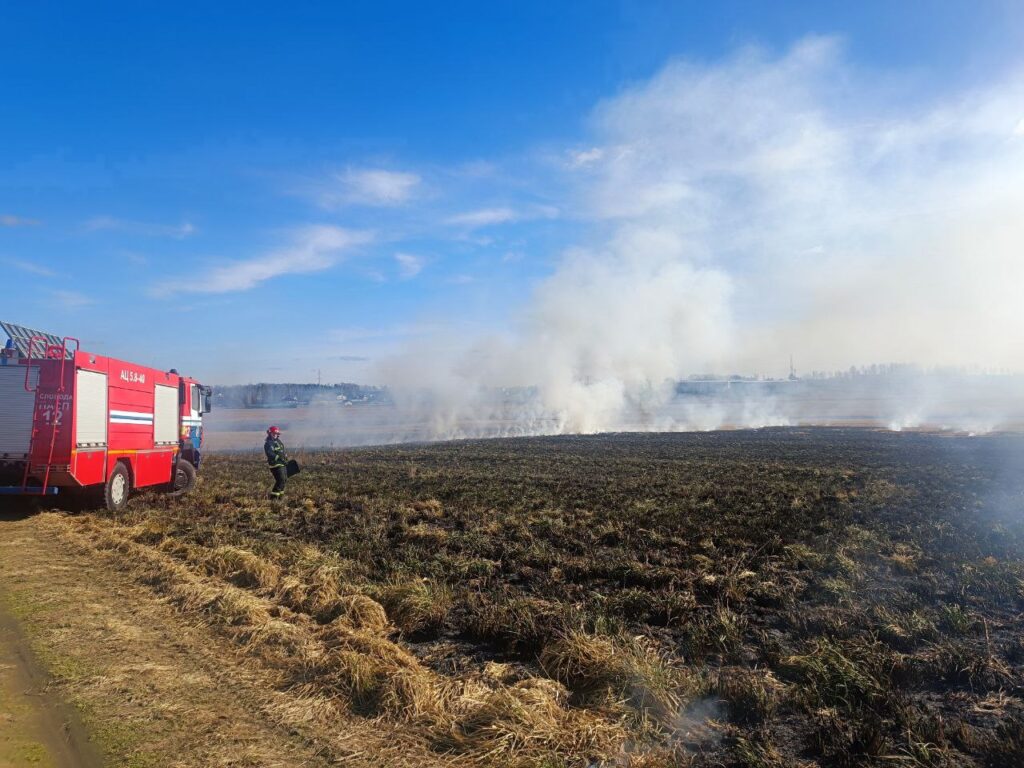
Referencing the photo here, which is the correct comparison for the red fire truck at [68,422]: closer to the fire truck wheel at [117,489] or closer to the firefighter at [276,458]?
the fire truck wheel at [117,489]

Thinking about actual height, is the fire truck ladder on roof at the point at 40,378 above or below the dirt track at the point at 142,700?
above

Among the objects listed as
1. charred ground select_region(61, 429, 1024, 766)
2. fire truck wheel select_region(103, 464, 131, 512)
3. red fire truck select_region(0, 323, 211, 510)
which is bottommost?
charred ground select_region(61, 429, 1024, 766)

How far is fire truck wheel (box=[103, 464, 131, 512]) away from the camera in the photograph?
1518 cm

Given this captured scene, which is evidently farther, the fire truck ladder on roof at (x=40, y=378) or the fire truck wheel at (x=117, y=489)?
the fire truck wheel at (x=117, y=489)

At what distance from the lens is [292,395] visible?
496 ft

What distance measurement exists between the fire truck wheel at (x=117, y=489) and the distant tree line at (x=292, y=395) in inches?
3840

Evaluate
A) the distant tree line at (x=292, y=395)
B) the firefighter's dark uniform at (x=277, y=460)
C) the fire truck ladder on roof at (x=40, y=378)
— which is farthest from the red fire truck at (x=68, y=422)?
the distant tree line at (x=292, y=395)

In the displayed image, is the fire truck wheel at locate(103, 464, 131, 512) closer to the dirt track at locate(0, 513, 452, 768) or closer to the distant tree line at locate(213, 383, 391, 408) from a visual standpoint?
the dirt track at locate(0, 513, 452, 768)

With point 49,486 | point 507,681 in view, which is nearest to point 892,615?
point 507,681

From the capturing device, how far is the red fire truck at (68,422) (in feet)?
44.1

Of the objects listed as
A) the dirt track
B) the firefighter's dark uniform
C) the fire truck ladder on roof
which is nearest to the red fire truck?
the fire truck ladder on roof

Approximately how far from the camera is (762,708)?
16.6 feet

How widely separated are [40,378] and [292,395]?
144 m

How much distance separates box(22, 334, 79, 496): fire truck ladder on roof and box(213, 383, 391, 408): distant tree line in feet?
327
